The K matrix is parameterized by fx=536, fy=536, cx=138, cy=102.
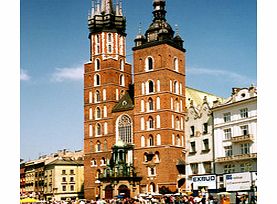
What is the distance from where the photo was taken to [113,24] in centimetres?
2862

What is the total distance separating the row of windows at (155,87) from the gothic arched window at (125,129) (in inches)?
69.0

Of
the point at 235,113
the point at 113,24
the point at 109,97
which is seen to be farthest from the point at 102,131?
the point at 235,113

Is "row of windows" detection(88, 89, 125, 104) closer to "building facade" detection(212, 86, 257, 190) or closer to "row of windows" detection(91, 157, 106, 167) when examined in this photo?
"row of windows" detection(91, 157, 106, 167)

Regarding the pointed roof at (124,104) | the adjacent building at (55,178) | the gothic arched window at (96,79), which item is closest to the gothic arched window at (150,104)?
the pointed roof at (124,104)

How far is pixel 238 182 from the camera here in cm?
1070

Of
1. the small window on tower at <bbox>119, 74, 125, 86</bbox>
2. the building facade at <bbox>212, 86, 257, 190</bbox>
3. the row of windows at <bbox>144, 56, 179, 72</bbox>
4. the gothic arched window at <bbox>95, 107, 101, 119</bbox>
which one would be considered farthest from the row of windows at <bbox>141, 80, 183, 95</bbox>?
the building facade at <bbox>212, 86, 257, 190</bbox>

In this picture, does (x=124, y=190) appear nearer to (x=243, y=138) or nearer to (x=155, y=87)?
(x=155, y=87)

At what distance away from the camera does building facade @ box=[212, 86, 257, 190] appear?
1625cm

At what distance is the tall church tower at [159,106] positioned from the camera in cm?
2411

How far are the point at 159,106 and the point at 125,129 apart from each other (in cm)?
255

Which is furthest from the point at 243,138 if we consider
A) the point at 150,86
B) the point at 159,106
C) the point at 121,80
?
the point at 121,80

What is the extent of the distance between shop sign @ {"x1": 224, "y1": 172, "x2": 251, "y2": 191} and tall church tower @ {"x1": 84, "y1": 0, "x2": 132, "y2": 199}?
633 inches

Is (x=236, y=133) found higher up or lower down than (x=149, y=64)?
lower down

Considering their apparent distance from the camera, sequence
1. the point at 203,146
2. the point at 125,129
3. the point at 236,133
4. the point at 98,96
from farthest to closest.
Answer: the point at 98,96 → the point at 125,129 → the point at 203,146 → the point at 236,133
